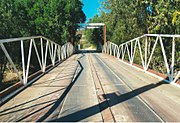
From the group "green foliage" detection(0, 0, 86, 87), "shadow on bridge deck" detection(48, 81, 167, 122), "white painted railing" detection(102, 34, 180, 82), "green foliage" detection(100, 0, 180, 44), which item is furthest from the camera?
"green foliage" detection(0, 0, 86, 87)

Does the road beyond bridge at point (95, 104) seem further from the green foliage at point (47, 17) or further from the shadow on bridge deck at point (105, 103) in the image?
the green foliage at point (47, 17)

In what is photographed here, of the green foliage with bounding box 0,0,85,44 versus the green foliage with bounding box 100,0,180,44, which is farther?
the green foliage with bounding box 0,0,85,44

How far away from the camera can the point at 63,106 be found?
2910 millimetres

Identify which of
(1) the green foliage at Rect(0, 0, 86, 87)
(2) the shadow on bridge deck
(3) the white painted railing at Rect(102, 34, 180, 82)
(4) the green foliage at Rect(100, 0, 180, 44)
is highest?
(1) the green foliage at Rect(0, 0, 86, 87)

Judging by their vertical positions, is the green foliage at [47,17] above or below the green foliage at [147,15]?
above

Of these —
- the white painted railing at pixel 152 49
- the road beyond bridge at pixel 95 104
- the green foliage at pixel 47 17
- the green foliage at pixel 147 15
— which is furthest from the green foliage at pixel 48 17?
the road beyond bridge at pixel 95 104

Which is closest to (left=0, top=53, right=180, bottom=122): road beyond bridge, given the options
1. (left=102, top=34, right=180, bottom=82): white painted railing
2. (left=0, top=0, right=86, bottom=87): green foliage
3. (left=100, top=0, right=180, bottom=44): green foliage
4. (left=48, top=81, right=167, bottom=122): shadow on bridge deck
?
(left=48, top=81, right=167, bottom=122): shadow on bridge deck

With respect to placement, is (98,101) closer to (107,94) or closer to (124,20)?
(107,94)

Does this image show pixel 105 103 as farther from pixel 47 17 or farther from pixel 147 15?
pixel 47 17

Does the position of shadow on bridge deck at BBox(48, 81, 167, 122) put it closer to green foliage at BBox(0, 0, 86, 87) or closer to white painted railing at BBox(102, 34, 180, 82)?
white painted railing at BBox(102, 34, 180, 82)

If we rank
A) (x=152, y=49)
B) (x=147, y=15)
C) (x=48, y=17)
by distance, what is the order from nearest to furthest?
(x=152, y=49) → (x=147, y=15) → (x=48, y=17)

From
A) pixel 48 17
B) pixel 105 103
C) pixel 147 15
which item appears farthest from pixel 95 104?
pixel 48 17

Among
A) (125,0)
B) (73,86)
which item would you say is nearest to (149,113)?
(73,86)

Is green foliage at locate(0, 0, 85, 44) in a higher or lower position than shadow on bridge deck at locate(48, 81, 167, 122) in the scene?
higher
